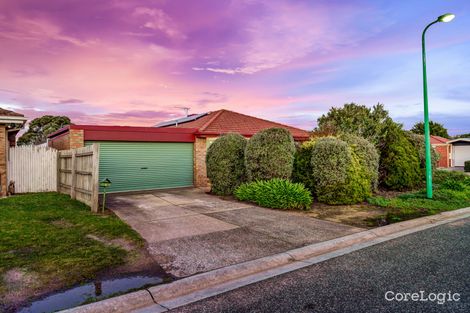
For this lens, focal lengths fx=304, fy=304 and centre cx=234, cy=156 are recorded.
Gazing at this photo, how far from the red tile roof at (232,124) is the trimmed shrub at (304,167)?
20.3 ft

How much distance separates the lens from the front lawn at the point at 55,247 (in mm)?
4039

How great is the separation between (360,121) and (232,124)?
12476 millimetres

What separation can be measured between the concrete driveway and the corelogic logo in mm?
2003

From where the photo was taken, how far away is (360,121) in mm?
25281

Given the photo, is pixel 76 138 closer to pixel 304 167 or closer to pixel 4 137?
pixel 4 137

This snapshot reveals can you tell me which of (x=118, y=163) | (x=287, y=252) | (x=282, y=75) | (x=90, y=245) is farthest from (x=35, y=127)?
(x=287, y=252)

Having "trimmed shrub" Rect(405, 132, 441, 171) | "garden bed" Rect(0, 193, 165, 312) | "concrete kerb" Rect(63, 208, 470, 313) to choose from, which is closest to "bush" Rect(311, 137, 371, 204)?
"concrete kerb" Rect(63, 208, 470, 313)

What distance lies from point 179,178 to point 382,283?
1307 centimetres

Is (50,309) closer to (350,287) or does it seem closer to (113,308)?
(113,308)

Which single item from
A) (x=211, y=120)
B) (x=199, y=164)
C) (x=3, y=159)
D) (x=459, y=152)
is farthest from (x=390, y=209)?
(x=459, y=152)

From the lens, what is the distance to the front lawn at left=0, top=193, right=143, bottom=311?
159 inches

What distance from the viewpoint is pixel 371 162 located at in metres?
11.3

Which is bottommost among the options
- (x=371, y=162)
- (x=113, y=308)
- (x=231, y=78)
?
(x=113, y=308)

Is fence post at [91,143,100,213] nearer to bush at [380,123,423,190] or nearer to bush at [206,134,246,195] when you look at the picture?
bush at [206,134,246,195]
